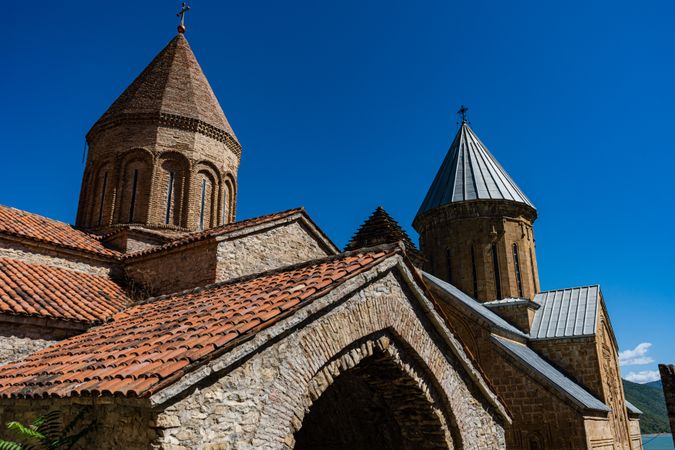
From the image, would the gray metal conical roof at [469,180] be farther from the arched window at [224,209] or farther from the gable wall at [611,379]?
the arched window at [224,209]

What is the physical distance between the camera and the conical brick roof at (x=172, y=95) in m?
13.1

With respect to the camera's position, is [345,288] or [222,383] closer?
[222,383]

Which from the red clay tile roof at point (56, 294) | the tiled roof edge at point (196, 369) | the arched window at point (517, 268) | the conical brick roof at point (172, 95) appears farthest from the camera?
the arched window at point (517, 268)

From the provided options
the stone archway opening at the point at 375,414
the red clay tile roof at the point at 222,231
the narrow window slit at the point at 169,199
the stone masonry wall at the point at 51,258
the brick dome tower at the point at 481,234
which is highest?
the brick dome tower at the point at 481,234

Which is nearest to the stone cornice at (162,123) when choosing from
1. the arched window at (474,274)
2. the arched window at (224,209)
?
the arched window at (224,209)

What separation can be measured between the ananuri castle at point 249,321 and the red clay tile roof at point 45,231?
6 cm

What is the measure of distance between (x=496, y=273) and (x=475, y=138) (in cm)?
708

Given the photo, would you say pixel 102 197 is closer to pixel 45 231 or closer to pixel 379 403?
pixel 45 231

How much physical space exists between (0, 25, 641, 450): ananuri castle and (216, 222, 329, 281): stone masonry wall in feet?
0.13

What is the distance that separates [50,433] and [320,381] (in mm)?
2363

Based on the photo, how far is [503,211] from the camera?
19.5 m

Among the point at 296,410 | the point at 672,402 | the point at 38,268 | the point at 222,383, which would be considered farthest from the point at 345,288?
the point at 672,402

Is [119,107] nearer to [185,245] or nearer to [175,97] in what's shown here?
[175,97]

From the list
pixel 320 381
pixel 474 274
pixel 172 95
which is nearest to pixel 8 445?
pixel 320 381
